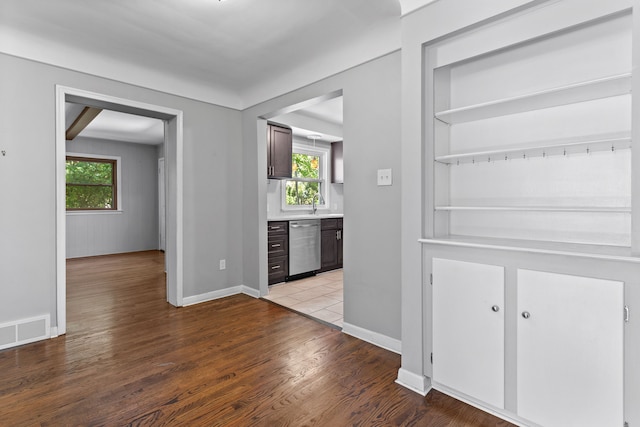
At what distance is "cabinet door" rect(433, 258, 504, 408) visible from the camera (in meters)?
1.75

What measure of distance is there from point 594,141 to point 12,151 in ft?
12.7

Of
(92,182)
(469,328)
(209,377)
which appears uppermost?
(92,182)

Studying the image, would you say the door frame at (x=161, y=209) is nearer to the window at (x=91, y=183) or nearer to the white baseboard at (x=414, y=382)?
the window at (x=91, y=183)

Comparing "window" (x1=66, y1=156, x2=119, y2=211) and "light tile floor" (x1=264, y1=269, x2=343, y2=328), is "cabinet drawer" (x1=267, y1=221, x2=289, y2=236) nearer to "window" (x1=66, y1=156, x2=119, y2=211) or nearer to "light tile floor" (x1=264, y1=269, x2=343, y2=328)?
"light tile floor" (x1=264, y1=269, x2=343, y2=328)

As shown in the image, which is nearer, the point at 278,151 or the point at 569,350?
the point at 569,350

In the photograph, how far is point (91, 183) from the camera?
707cm

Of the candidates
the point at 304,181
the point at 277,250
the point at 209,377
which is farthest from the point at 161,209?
the point at 209,377

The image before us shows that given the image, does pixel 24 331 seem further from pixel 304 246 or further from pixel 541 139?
pixel 541 139

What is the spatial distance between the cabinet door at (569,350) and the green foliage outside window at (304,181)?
4424mm

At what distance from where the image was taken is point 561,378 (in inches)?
60.9

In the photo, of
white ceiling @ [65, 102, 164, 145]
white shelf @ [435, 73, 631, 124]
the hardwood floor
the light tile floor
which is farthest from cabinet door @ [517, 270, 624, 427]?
white ceiling @ [65, 102, 164, 145]

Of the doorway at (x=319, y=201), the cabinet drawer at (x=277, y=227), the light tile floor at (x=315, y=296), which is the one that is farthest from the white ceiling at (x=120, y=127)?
the light tile floor at (x=315, y=296)

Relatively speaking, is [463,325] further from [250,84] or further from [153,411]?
[250,84]

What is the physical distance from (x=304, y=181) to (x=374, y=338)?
145 inches
